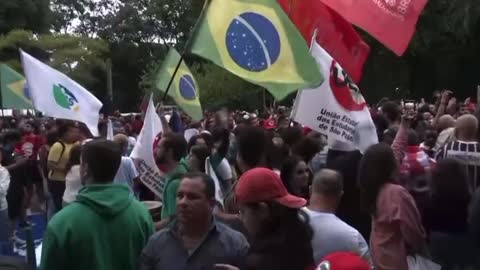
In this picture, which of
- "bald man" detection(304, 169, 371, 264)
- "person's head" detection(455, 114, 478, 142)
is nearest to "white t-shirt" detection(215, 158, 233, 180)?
"person's head" detection(455, 114, 478, 142)

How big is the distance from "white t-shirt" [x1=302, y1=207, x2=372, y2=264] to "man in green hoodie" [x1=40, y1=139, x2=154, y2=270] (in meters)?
0.97

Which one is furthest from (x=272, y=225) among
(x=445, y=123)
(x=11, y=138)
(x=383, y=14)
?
(x=11, y=138)

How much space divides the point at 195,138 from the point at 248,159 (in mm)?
3116

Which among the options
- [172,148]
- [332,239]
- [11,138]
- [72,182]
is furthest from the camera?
[11,138]

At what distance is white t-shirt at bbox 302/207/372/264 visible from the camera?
577cm

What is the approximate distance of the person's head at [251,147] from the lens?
7.46 meters

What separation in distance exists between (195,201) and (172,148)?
297cm

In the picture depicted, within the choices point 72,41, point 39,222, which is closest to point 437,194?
point 39,222

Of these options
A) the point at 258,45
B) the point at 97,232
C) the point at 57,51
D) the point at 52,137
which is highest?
the point at 258,45

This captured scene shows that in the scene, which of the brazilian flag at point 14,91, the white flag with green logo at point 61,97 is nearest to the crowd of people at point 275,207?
the white flag with green logo at point 61,97

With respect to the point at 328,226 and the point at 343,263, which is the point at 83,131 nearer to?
the point at 328,226

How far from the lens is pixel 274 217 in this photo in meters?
4.84

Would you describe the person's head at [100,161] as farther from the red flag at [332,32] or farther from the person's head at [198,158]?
the red flag at [332,32]

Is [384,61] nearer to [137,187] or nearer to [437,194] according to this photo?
[137,187]
